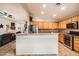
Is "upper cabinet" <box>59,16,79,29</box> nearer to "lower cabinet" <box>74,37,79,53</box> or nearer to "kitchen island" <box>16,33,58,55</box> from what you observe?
"lower cabinet" <box>74,37,79,53</box>

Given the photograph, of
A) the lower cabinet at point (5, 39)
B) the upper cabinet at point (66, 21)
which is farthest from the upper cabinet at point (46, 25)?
the lower cabinet at point (5, 39)

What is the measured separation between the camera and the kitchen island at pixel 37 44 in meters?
3.71

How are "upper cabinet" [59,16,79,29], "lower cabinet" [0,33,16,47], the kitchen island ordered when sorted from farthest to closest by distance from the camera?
"upper cabinet" [59,16,79,29] → "lower cabinet" [0,33,16,47] → the kitchen island

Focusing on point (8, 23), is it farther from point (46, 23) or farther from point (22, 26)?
point (46, 23)

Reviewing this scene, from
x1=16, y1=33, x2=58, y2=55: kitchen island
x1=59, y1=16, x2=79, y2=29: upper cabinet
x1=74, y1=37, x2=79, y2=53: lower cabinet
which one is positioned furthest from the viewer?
x1=59, y1=16, x2=79, y2=29: upper cabinet

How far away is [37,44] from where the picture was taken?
3781mm

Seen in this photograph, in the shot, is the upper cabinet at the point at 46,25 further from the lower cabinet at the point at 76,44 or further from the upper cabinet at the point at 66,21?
the lower cabinet at the point at 76,44

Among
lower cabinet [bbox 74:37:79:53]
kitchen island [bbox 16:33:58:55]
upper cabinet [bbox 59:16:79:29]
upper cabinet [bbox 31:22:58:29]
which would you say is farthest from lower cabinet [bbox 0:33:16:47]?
lower cabinet [bbox 74:37:79:53]

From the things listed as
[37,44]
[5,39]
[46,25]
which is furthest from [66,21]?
[5,39]

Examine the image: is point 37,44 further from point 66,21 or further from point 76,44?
point 66,21

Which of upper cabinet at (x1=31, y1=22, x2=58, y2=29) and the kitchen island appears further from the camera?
upper cabinet at (x1=31, y1=22, x2=58, y2=29)

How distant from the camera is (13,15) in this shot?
14.4 feet

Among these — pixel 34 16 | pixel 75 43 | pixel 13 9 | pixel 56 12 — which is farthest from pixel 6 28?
pixel 75 43

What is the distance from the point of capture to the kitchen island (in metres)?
3.71
